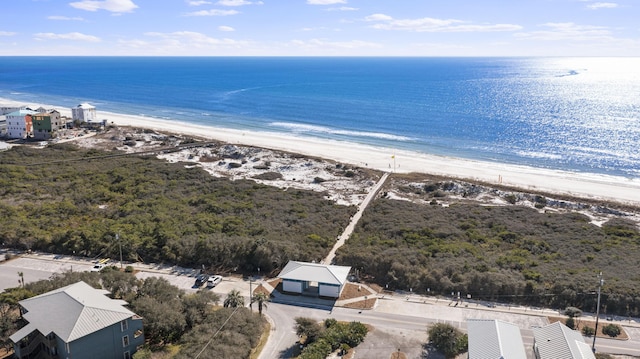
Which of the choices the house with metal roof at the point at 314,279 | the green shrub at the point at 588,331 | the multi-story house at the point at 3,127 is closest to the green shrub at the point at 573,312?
the green shrub at the point at 588,331

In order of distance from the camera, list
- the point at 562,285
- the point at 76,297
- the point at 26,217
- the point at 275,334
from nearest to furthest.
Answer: the point at 76,297, the point at 275,334, the point at 562,285, the point at 26,217

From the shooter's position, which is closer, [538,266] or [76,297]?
[76,297]

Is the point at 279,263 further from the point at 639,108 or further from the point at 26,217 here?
the point at 639,108

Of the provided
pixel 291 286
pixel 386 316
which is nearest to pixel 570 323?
pixel 386 316

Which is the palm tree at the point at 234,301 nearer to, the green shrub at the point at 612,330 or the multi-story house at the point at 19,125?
the green shrub at the point at 612,330

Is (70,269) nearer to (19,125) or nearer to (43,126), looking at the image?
(43,126)

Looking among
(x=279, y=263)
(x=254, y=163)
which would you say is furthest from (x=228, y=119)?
(x=279, y=263)
